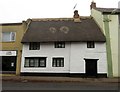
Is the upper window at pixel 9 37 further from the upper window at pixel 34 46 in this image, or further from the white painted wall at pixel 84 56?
the white painted wall at pixel 84 56

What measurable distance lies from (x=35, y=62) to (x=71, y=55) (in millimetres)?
4655

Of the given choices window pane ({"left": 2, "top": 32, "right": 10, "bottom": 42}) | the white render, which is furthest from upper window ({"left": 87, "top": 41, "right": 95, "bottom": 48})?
window pane ({"left": 2, "top": 32, "right": 10, "bottom": 42})

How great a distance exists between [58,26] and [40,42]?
3.58 m

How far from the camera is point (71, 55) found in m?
31.1

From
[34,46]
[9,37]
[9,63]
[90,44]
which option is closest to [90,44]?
[90,44]

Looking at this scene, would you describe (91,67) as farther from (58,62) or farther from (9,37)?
(9,37)

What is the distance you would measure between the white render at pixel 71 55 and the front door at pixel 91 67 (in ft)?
1.21

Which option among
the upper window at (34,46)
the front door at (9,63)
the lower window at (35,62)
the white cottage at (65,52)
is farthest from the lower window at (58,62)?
the front door at (9,63)

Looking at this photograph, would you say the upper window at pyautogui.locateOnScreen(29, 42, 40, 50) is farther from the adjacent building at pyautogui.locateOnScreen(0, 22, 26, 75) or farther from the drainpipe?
the drainpipe

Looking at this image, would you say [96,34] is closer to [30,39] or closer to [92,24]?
[92,24]

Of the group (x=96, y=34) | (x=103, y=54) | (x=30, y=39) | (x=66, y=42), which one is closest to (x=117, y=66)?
(x=103, y=54)

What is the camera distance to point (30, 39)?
31.8m

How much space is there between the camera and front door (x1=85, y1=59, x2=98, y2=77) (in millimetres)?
30737

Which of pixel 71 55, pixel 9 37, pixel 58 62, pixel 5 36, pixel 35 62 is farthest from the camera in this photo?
pixel 5 36
